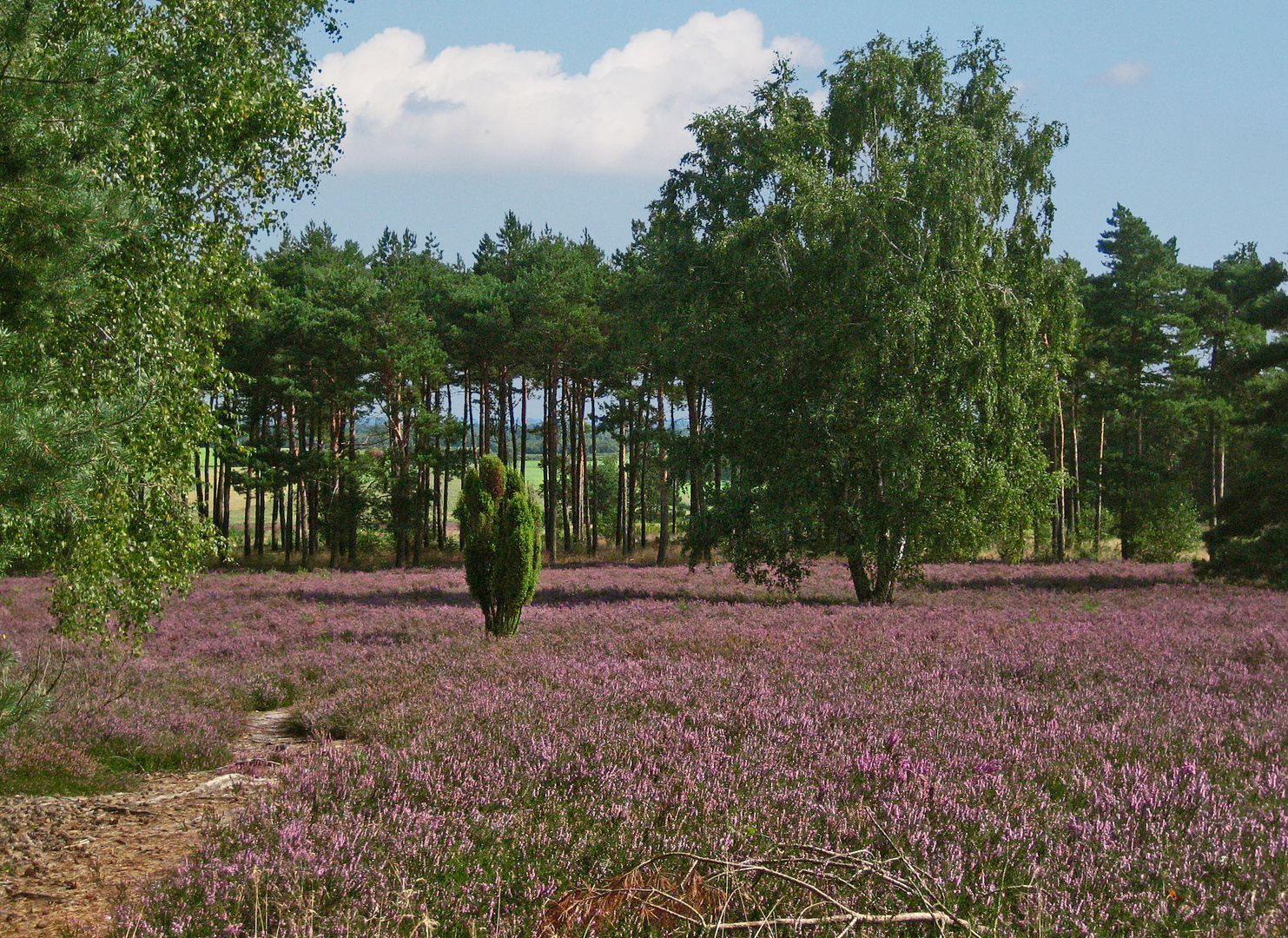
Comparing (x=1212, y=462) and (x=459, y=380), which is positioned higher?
(x=459, y=380)

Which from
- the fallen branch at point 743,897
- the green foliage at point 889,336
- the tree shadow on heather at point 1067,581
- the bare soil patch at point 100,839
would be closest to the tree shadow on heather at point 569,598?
the green foliage at point 889,336

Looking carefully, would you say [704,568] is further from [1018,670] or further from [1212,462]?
[1212,462]

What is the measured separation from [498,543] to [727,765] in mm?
8016

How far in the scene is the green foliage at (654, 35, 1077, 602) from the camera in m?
17.2

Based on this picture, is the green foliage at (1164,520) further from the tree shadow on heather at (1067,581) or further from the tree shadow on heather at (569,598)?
the tree shadow on heather at (569,598)

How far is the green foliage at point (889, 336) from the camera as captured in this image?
56.4ft

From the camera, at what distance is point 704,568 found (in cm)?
3025

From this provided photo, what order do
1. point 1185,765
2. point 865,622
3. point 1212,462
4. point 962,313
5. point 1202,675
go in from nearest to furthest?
point 1185,765 → point 1202,675 → point 865,622 → point 962,313 → point 1212,462

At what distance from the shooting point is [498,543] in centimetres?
1310

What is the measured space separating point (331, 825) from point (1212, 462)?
4830 cm

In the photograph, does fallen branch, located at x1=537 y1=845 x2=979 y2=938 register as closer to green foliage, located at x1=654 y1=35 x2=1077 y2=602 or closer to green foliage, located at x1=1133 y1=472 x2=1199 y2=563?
green foliage, located at x1=654 y1=35 x2=1077 y2=602

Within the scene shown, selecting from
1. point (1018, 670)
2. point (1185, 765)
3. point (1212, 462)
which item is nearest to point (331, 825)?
point (1185, 765)

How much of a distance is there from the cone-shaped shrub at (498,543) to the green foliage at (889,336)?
660cm

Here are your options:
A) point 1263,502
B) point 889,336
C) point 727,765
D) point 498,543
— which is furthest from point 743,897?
point 1263,502
